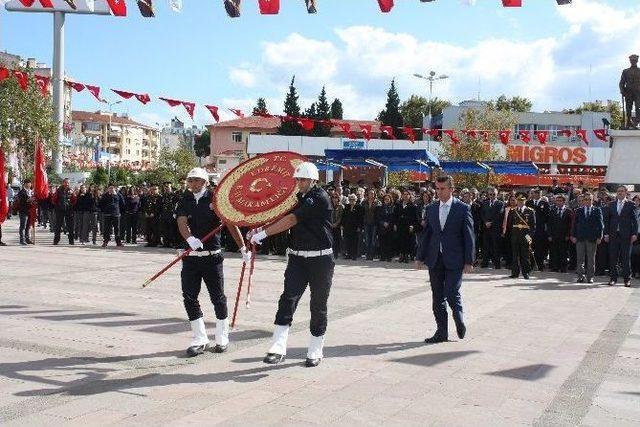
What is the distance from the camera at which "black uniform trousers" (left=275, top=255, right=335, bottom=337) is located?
281 inches

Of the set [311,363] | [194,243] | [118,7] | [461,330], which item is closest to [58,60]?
[118,7]

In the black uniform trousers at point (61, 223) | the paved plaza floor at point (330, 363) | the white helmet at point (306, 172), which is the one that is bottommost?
the paved plaza floor at point (330, 363)

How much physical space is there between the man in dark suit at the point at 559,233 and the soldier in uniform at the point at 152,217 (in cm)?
1101

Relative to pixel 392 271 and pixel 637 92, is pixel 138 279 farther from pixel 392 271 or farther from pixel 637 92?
pixel 637 92

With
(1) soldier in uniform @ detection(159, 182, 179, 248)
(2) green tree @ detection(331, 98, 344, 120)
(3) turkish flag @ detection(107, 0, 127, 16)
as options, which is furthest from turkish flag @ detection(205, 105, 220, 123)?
(2) green tree @ detection(331, 98, 344, 120)

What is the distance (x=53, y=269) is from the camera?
15.0 m

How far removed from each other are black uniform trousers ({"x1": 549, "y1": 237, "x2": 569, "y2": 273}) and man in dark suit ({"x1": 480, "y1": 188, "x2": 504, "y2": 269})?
1.20 meters

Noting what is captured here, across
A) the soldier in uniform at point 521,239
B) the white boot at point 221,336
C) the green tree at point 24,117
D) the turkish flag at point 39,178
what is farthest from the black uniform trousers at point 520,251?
the green tree at point 24,117

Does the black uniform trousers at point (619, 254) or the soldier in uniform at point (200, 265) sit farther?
the black uniform trousers at point (619, 254)

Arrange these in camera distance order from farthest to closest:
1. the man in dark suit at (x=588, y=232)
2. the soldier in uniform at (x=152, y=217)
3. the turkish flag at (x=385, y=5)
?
the soldier in uniform at (x=152, y=217), the man in dark suit at (x=588, y=232), the turkish flag at (x=385, y=5)

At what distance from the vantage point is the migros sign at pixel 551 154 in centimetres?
5619

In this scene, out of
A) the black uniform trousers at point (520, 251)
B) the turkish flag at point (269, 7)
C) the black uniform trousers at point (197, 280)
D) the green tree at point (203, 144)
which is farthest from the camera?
the green tree at point (203, 144)

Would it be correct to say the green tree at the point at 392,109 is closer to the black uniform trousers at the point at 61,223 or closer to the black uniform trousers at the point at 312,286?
the black uniform trousers at the point at 61,223

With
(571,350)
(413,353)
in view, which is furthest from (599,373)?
Answer: (413,353)
